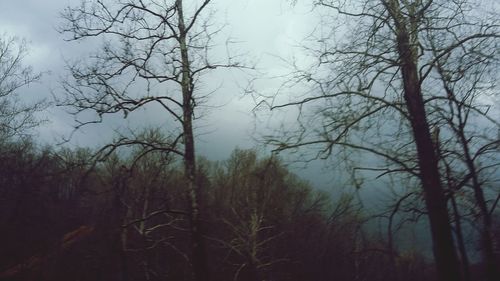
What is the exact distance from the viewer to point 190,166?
9.69 meters

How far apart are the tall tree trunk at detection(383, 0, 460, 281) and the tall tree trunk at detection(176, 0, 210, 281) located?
14.1 feet

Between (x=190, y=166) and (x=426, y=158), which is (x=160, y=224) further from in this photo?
(x=426, y=158)

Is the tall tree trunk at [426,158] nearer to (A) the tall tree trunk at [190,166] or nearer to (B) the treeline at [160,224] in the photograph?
(B) the treeline at [160,224]

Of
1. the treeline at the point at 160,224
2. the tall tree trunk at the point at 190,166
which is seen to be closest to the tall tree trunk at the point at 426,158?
the treeline at the point at 160,224

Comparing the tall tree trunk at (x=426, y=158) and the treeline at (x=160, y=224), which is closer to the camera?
the tall tree trunk at (x=426, y=158)

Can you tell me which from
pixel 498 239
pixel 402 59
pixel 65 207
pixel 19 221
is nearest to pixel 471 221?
pixel 498 239

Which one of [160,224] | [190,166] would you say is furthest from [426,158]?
[160,224]

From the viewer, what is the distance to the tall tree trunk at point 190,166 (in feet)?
30.4

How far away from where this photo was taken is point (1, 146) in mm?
21125

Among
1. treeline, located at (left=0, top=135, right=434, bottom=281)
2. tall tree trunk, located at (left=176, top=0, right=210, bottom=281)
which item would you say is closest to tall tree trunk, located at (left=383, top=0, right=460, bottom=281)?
treeline, located at (left=0, top=135, right=434, bottom=281)

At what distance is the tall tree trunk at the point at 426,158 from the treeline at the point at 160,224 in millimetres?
802

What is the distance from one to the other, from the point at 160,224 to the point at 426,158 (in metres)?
7.88

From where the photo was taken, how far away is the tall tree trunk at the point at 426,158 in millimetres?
7410

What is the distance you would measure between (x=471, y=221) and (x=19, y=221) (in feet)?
59.5
